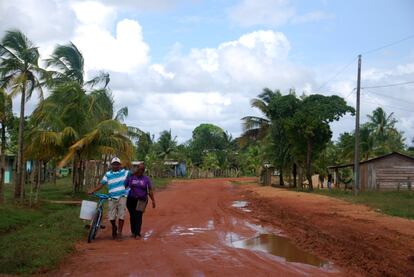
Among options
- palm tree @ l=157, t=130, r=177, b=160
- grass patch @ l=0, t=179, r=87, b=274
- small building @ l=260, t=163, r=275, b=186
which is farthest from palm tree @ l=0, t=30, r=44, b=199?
palm tree @ l=157, t=130, r=177, b=160

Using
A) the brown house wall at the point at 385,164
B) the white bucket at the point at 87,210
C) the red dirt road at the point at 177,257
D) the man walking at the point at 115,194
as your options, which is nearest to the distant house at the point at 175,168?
the brown house wall at the point at 385,164

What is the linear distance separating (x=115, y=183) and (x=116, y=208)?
21.0 inches

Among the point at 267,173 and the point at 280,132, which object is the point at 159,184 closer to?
the point at 267,173

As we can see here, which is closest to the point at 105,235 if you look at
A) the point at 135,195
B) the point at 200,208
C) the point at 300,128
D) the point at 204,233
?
the point at 135,195

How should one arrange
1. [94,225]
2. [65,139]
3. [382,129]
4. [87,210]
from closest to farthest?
[94,225]
[87,210]
[65,139]
[382,129]

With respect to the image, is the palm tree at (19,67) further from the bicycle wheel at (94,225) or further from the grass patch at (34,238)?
the bicycle wheel at (94,225)

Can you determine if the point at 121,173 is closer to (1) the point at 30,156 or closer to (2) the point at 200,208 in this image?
(2) the point at 200,208

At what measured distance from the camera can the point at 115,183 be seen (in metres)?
11.3

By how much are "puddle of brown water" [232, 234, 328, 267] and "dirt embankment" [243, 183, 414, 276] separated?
26cm

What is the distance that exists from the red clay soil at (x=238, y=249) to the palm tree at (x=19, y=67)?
633cm

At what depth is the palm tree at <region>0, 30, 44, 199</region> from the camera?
19.4 m

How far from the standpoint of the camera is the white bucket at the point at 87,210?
11102 mm

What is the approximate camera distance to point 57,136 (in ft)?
67.3

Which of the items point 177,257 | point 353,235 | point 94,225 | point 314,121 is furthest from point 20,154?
point 314,121
